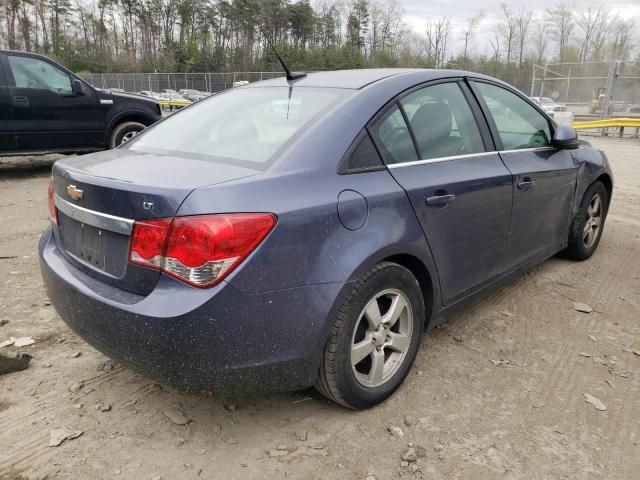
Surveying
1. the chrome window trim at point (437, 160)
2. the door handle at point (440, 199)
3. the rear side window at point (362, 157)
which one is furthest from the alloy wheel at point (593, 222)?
the rear side window at point (362, 157)

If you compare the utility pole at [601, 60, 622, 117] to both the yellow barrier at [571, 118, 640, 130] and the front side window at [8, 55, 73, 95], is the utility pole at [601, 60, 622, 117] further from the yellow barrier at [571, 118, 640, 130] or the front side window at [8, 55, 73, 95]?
the front side window at [8, 55, 73, 95]

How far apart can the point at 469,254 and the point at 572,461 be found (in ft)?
3.81

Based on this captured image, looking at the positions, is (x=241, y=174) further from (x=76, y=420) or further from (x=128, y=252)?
(x=76, y=420)

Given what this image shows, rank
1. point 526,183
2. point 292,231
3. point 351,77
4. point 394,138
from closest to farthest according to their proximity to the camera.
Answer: point 292,231 < point 394,138 < point 351,77 < point 526,183

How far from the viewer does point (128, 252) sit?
6.82ft

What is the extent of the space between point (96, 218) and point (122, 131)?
7284 millimetres

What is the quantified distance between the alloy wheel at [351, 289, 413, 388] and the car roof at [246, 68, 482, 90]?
1.11 meters

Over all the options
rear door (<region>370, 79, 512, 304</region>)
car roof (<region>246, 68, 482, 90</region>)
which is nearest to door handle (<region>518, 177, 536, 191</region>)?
rear door (<region>370, 79, 512, 304</region>)

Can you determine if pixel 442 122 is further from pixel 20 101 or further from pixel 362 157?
pixel 20 101

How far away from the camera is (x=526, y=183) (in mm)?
3393

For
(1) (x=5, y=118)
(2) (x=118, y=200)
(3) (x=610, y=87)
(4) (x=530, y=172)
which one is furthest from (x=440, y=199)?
(3) (x=610, y=87)

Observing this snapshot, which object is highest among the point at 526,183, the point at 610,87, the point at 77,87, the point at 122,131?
the point at 610,87

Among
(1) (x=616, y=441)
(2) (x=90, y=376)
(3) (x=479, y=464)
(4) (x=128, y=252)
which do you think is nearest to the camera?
(4) (x=128, y=252)

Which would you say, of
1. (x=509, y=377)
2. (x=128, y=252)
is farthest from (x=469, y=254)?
(x=128, y=252)
